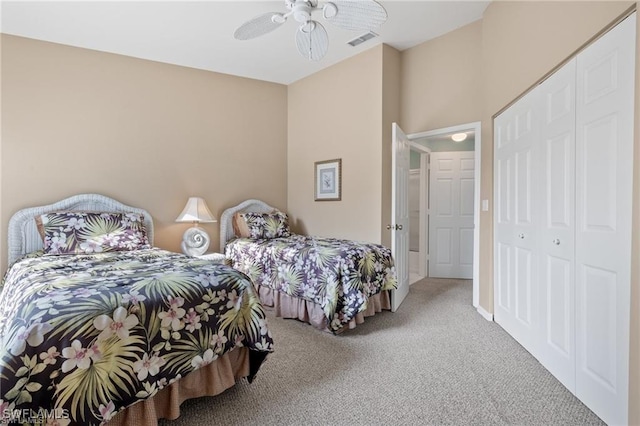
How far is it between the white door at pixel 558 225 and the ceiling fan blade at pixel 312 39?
1648mm

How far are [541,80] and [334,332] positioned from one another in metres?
2.46

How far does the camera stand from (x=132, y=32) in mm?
3354

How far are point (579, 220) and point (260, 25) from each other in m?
2.52

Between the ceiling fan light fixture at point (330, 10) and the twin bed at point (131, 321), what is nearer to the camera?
the twin bed at point (131, 321)

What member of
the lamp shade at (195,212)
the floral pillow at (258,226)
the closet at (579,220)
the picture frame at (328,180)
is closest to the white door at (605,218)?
the closet at (579,220)

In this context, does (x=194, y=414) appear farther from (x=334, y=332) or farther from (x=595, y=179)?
(x=595, y=179)

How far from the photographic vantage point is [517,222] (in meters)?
2.68

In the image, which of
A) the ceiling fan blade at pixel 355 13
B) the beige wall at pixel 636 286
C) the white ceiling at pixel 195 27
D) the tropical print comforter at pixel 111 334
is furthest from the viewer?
the white ceiling at pixel 195 27

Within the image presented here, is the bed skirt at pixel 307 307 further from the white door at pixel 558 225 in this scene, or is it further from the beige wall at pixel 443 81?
the beige wall at pixel 443 81

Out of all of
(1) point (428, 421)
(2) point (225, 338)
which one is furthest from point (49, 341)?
(1) point (428, 421)

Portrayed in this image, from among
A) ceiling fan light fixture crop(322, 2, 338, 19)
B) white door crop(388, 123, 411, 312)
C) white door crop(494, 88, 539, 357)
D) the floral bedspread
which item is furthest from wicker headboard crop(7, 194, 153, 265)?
white door crop(494, 88, 539, 357)

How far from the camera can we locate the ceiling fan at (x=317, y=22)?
2.19m

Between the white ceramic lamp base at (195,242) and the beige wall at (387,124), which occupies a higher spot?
the beige wall at (387,124)

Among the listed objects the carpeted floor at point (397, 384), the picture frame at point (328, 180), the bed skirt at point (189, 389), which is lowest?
the carpeted floor at point (397, 384)
